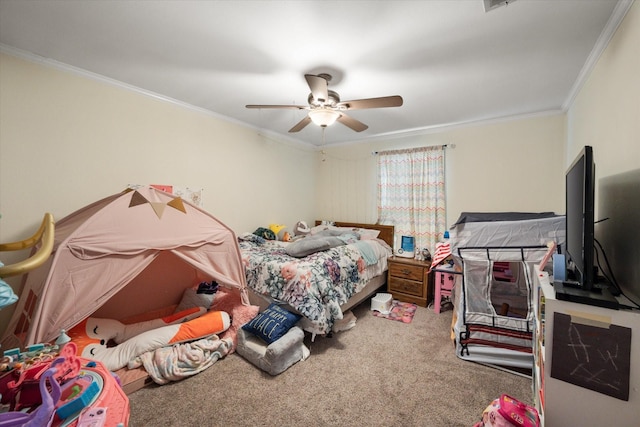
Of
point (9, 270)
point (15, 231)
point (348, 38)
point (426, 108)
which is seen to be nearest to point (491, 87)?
point (426, 108)

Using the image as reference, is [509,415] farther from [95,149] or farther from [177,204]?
[95,149]

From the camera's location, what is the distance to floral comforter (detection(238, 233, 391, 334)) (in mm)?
2371

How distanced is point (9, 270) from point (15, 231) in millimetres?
1724

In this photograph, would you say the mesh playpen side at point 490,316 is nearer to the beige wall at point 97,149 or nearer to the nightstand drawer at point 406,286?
the nightstand drawer at point 406,286

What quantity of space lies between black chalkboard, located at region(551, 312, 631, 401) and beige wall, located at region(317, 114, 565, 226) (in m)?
2.63

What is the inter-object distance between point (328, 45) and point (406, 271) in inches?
112

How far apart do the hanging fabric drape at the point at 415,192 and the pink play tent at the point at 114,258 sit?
2.60 meters

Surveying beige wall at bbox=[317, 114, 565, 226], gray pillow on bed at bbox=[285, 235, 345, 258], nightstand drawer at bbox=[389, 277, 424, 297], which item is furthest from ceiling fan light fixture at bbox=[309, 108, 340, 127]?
nightstand drawer at bbox=[389, 277, 424, 297]

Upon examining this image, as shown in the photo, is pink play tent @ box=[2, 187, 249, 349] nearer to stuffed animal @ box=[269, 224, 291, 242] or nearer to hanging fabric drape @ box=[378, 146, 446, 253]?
stuffed animal @ box=[269, 224, 291, 242]

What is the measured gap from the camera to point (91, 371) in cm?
122

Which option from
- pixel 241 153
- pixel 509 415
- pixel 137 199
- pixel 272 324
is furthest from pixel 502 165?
pixel 137 199

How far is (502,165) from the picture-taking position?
132 inches

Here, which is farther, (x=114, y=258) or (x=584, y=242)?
(x=114, y=258)

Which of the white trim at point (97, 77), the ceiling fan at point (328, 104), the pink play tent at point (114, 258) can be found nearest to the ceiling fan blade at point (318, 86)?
the ceiling fan at point (328, 104)
